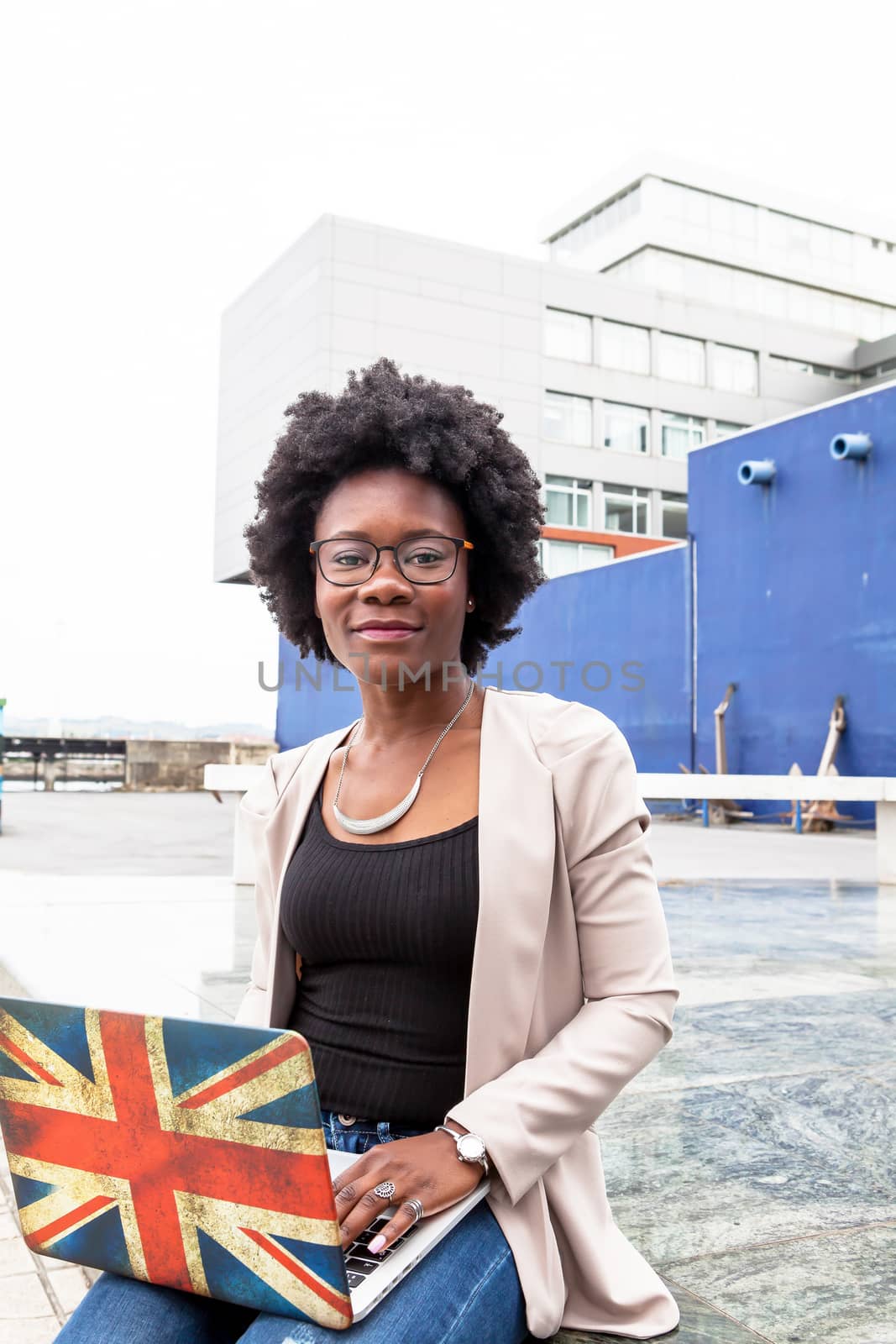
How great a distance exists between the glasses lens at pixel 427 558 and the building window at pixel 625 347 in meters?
32.0

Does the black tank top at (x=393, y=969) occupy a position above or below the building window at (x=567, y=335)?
below

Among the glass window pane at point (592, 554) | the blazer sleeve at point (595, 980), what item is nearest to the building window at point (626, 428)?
the glass window pane at point (592, 554)

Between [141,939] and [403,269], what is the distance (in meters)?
26.5

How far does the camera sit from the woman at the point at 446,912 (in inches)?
52.9

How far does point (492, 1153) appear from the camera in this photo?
4.45 ft

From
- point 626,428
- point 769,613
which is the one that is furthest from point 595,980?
point 626,428

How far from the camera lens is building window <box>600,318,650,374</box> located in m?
32.4

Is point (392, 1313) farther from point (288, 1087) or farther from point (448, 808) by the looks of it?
point (448, 808)

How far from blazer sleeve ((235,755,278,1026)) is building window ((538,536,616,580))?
91.4ft

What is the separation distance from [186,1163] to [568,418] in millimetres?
31881

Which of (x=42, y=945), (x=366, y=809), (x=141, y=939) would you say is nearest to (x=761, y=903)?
(x=141, y=939)

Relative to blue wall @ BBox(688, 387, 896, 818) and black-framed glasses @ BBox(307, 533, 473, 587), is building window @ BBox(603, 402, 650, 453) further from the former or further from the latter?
black-framed glasses @ BBox(307, 533, 473, 587)

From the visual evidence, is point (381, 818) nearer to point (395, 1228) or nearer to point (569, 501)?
point (395, 1228)

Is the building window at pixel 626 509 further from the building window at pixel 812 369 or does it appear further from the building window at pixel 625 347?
the building window at pixel 812 369
